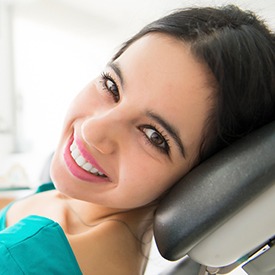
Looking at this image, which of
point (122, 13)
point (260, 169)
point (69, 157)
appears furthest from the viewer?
point (122, 13)

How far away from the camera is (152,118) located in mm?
646

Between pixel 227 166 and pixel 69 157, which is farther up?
pixel 227 166

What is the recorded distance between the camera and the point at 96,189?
2.38 ft

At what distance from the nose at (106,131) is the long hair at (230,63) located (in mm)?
178

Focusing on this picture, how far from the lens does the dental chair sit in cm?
53

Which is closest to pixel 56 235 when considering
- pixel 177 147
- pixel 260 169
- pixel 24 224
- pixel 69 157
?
pixel 24 224

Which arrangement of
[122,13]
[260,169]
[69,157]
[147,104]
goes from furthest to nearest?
[122,13]
[69,157]
[147,104]
[260,169]

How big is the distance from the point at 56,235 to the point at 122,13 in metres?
1.87

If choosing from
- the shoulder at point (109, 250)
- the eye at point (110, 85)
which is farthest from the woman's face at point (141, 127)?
the shoulder at point (109, 250)

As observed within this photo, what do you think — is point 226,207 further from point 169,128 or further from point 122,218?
point 122,218

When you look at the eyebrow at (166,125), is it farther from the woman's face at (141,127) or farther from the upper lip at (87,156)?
the upper lip at (87,156)

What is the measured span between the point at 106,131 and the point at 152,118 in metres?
0.10

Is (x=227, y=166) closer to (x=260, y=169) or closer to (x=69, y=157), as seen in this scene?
(x=260, y=169)

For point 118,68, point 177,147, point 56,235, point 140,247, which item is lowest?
point 140,247
